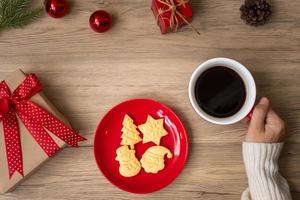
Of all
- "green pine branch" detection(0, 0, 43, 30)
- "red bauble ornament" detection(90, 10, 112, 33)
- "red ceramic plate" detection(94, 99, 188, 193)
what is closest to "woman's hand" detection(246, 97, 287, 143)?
"red ceramic plate" detection(94, 99, 188, 193)

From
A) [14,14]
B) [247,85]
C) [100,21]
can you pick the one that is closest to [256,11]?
[247,85]

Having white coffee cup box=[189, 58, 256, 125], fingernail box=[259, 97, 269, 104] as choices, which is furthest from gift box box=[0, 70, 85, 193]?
fingernail box=[259, 97, 269, 104]

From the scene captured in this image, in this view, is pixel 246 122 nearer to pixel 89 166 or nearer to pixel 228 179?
pixel 228 179

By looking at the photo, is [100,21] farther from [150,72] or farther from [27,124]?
[27,124]

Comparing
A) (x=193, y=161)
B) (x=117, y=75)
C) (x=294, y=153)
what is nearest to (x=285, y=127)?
(x=294, y=153)

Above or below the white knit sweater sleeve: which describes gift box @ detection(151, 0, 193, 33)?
above

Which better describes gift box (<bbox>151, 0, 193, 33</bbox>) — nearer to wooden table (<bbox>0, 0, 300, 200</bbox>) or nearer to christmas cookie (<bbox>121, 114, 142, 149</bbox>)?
wooden table (<bbox>0, 0, 300, 200</bbox>)

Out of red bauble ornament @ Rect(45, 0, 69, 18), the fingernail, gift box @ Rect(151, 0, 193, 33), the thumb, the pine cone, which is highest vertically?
red bauble ornament @ Rect(45, 0, 69, 18)

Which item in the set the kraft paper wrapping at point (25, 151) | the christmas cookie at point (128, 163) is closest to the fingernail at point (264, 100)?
the christmas cookie at point (128, 163)
